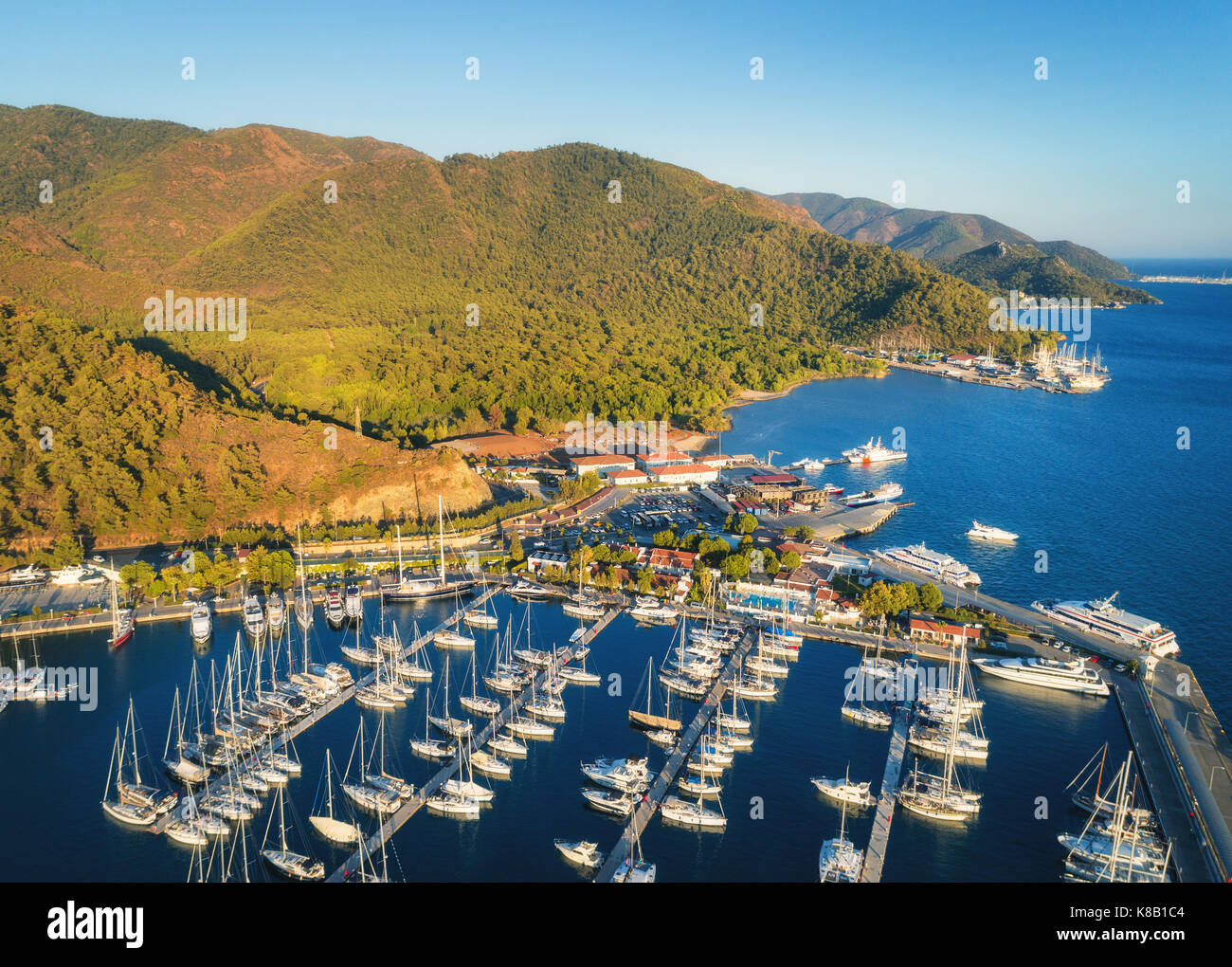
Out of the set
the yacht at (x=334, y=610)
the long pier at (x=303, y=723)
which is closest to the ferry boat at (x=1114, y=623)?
the long pier at (x=303, y=723)

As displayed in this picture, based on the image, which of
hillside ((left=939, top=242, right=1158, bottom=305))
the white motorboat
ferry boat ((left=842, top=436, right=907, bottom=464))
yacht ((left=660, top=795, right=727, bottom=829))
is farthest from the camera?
hillside ((left=939, top=242, right=1158, bottom=305))

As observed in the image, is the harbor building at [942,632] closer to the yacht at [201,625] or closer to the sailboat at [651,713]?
the sailboat at [651,713]

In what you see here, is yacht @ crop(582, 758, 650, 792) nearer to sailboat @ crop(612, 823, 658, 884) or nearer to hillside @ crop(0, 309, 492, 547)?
sailboat @ crop(612, 823, 658, 884)

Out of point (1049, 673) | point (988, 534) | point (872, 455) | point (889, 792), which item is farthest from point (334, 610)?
point (872, 455)

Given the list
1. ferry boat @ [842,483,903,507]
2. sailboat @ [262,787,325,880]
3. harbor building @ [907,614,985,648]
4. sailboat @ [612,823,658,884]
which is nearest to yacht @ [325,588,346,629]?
sailboat @ [262,787,325,880]

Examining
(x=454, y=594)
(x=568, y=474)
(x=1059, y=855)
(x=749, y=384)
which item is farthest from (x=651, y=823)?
(x=749, y=384)

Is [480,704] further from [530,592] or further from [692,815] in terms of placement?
[530,592]
